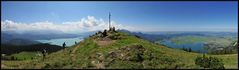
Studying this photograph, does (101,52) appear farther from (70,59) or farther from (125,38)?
(125,38)

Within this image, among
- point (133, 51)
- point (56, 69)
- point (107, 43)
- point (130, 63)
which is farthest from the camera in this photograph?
point (107, 43)

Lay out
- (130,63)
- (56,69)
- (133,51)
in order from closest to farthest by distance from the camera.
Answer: (56,69) → (130,63) → (133,51)

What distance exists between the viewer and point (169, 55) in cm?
11844

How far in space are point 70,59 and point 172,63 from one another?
28.5 metres

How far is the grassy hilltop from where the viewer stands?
10488cm

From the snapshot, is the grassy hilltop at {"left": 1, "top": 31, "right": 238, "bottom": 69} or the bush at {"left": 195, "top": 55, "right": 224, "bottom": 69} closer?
the grassy hilltop at {"left": 1, "top": 31, "right": 238, "bottom": 69}

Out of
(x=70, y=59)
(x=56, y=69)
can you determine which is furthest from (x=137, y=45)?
(x=56, y=69)

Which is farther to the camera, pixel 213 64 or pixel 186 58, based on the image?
pixel 186 58

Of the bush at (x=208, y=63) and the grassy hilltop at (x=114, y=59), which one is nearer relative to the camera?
the grassy hilltop at (x=114, y=59)

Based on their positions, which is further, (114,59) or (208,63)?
(114,59)

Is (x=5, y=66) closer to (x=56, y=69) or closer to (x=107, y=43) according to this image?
(x=56, y=69)

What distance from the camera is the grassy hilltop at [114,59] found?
344ft

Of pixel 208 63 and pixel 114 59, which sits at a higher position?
pixel 114 59

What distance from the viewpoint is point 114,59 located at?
109375 mm
